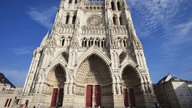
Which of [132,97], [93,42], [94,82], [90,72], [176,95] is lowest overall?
[132,97]

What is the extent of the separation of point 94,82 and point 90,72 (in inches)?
55.5

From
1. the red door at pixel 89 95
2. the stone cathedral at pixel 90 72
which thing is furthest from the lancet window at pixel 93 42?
the red door at pixel 89 95

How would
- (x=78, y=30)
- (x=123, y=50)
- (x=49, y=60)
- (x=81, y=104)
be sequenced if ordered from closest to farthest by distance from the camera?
(x=81, y=104) → (x=49, y=60) → (x=123, y=50) → (x=78, y=30)

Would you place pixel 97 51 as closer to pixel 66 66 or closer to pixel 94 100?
pixel 66 66

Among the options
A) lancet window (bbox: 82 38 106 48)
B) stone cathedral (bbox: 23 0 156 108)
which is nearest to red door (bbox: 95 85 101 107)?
stone cathedral (bbox: 23 0 156 108)

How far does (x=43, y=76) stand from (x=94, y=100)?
658 cm

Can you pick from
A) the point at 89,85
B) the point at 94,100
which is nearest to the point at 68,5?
the point at 89,85

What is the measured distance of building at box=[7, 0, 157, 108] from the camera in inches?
454

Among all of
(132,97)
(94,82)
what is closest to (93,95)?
(94,82)

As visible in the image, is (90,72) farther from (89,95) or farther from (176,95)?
(176,95)

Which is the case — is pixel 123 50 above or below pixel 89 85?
above

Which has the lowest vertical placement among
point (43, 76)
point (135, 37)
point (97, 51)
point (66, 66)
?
point (43, 76)

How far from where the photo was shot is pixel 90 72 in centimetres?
1431

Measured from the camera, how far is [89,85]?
13.7 meters
